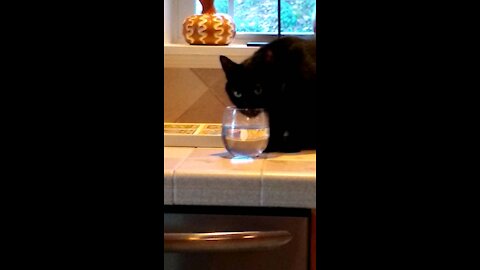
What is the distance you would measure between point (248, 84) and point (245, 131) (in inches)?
5.6

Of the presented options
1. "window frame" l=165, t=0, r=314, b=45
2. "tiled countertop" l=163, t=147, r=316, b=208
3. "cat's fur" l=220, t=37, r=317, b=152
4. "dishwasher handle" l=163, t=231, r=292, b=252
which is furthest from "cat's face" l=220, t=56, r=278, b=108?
"window frame" l=165, t=0, r=314, b=45

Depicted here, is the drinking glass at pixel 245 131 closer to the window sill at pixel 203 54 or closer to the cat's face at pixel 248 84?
the cat's face at pixel 248 84

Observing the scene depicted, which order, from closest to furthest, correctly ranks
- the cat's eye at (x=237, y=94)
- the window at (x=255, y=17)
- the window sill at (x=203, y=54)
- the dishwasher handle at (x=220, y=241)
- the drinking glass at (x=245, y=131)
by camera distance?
the dishwasher handle at (x=220, y=241)
the drinking glass at (x=245, y=131)
the cat's eye at (x=237, y=94)
the window sill at (x=203, y=54)
the window at (x=255, y=17)

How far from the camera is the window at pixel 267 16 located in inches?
69.1

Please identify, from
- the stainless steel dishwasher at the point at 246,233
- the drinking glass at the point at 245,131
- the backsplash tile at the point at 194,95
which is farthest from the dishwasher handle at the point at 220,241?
the backsplash tile at the point at 194,95

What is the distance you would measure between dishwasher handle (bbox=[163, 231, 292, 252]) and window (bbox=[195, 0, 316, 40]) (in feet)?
2.78

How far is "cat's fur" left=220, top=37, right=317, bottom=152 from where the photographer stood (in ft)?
4.20

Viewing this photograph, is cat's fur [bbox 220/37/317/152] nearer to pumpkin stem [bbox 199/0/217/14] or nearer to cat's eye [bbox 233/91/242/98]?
cat's eye [bbox 233/91/242/98]
